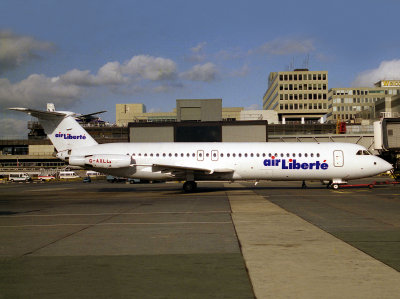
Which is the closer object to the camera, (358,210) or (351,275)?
(351,275)

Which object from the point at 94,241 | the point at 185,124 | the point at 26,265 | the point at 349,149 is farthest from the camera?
the point at 185,124

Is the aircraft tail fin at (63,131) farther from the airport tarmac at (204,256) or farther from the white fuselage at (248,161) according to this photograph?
the airport tarmac at (204,256)

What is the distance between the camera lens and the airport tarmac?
612 cm

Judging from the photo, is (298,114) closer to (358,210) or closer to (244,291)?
(358,210)

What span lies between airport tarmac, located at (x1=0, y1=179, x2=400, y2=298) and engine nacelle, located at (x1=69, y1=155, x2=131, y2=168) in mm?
14221

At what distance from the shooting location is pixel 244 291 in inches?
234

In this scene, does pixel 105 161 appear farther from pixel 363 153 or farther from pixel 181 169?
pixel 363 153

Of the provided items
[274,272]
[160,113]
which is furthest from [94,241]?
[160,113]

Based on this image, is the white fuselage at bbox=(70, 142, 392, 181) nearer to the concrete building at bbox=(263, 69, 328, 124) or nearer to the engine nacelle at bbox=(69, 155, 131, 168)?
the engine nacelle at bbox=(69, 155, 131, 168)

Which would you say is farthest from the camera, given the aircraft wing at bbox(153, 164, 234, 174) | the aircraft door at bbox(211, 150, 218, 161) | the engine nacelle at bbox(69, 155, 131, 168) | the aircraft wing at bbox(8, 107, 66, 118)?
the aircraft door at bbox(211, 150, 218, 161)

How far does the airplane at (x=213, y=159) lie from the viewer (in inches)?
1123

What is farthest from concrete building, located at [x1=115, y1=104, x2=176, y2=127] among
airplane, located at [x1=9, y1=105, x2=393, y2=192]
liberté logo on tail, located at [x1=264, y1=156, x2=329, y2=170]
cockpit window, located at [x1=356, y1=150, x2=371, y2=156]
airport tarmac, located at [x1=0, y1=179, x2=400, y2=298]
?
airport tarmac, located at [x1=0, y1=179, x2=400, y2=298]

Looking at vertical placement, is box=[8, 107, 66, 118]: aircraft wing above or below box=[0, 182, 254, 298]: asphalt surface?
above

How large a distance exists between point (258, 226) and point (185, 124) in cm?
4929
